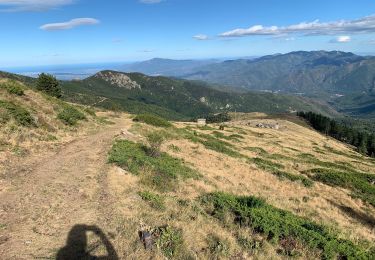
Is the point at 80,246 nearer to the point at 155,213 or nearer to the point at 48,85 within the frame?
the point at 155,213

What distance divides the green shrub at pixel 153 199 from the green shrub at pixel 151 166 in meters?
2.20

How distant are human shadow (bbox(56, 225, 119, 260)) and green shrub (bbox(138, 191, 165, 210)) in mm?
3263

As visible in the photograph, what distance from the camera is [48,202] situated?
45.2ft

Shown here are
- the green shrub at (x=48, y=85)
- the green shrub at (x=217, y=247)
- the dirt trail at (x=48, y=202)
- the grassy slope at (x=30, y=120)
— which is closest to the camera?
the dirt trail at (x=48, y=202)

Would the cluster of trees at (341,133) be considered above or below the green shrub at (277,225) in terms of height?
below

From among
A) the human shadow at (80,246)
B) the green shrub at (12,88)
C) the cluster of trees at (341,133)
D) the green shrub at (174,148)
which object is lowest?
the cluster of trees at (341,133)

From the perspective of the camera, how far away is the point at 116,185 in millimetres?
16516

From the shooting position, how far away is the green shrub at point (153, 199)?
1450cm

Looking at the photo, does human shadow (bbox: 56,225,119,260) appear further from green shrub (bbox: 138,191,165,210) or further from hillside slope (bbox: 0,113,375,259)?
green shrub (bbox: 138,191,165,210)

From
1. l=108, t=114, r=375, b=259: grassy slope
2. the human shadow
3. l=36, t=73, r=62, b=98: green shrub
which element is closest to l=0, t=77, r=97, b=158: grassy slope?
l=108, t=114, r=375, b=259: grassy slope

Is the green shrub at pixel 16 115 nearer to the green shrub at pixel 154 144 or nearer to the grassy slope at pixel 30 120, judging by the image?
the grassy slope at pixel 30 120

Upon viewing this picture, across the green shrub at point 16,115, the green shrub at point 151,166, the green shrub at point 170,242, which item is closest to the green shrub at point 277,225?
the green shrub at point 151,166

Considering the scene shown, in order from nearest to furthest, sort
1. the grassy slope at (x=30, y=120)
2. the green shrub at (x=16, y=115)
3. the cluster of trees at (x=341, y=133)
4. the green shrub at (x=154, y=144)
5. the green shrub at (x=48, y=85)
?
the grassy slope at (x=30, y=120)
the green shrub at (x=16, y=115)
the green shrub at (x=154, y=144)
the green shrub at (x=48, y=85)
the cluster of trees at (x=341, y=133)

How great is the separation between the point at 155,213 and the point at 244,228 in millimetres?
3442
